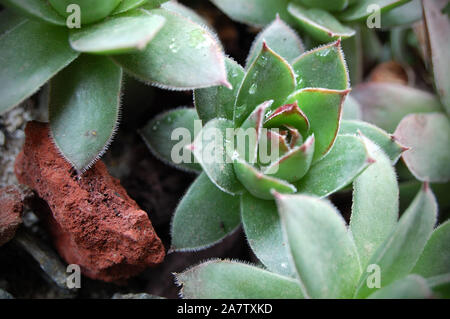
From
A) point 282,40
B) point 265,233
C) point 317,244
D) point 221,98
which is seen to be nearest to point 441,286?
point 317,244

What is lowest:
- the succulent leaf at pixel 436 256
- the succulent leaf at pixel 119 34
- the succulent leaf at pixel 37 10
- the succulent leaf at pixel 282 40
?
the succulent leaf at pixel 436 256

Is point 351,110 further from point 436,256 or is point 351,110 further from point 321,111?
point 436,256

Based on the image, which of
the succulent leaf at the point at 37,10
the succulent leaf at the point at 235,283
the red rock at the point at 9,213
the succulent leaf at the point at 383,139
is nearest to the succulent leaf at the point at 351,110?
the succulent leaf at the point at 383,139

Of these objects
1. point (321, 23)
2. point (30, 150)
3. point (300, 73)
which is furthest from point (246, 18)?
point (30, 150)

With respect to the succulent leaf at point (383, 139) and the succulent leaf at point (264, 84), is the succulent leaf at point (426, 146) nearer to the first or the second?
the succulent leaf at point (383, 139)

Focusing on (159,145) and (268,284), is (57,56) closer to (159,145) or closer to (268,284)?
(159,145)

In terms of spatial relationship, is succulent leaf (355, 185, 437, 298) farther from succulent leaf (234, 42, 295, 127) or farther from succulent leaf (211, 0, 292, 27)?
succulent leaf (211, 0, 292, 27)

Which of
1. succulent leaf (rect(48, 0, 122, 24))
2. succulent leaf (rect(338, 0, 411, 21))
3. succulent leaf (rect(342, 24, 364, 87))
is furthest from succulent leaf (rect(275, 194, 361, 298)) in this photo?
succulent leaf (rect(342, 24, 364, 87))
